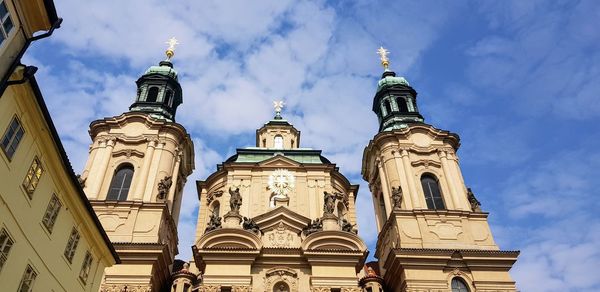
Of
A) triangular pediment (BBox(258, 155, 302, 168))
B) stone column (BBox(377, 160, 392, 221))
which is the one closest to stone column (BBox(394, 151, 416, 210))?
stone column (BBox(377, 160, 392, 221))

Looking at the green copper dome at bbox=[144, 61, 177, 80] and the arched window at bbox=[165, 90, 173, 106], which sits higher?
the green copper dome at bbox=[144, 61, 177, 80]

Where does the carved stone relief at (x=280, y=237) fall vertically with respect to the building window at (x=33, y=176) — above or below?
above

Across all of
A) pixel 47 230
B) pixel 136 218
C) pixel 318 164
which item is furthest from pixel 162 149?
pixel 47 230

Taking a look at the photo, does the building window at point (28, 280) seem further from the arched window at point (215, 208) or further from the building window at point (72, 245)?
the arched window at point (215, 208)

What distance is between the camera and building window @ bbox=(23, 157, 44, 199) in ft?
49.6

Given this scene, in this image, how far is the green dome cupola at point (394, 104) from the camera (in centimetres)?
3400

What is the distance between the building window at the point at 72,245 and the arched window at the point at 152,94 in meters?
17.4

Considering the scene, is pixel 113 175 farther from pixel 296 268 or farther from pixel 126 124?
pixel 296 268

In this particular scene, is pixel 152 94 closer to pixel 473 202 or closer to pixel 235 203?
pixel 235 203

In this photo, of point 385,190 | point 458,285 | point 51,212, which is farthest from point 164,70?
point 458,285

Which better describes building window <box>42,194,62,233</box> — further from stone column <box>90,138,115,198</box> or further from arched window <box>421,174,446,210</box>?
arched window <box>421,174,446,210</box>

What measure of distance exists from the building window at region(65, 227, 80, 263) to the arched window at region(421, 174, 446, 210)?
17.1 m

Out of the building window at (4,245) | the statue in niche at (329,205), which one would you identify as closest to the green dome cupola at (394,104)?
the statue in niche at (329,205)

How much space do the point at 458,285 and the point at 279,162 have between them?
12045mm
